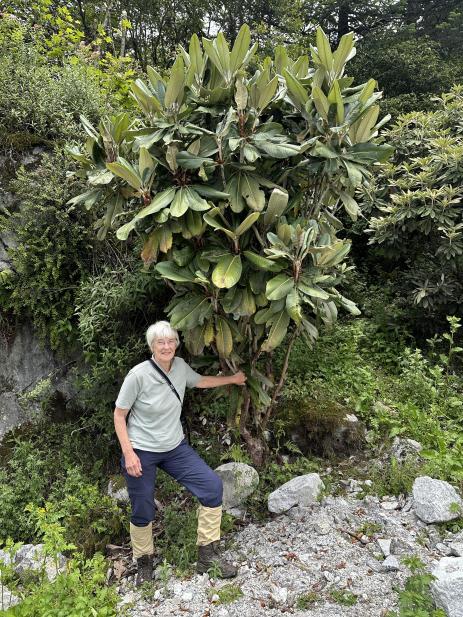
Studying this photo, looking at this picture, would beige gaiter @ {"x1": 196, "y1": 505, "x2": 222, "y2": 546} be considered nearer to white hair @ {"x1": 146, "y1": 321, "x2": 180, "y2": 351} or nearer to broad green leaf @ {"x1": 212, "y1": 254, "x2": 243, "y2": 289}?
white hair @ {"x1": 146, "y1": 321, "x2": 180, "y2": 351}

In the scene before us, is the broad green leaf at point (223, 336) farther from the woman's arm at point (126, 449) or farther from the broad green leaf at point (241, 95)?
the broad green leaf at point (241, 95)

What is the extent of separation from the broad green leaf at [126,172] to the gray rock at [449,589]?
2.62 m

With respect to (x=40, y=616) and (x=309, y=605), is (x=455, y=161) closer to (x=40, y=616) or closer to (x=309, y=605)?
(x=309, y=605)

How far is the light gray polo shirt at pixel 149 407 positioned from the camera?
2.91 metres

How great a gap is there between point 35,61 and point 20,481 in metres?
4.72

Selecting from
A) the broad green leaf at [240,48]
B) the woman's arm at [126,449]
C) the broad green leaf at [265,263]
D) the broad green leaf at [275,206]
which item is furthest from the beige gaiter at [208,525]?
the broad green leaf at [240,48]

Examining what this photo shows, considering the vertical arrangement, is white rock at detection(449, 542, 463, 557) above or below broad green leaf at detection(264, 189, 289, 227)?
below

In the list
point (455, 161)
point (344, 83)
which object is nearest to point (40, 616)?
point (344, 83)

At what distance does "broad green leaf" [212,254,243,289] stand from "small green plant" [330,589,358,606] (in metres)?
1.80

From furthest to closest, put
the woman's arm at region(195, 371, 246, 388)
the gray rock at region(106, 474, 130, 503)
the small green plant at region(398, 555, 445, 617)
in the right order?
the gray rock at region(106, 474, 130, 503), the woman's arm at region(195, 371, 246, 388), the small green plant at region(398, 555, 445, 617)

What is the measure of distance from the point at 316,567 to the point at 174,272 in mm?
1990

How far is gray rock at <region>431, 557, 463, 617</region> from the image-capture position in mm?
2184

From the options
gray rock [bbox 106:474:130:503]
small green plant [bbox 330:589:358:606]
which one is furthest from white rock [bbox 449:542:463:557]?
gray rock [bbox 106:474:130:503]

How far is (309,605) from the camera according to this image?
2.58m
